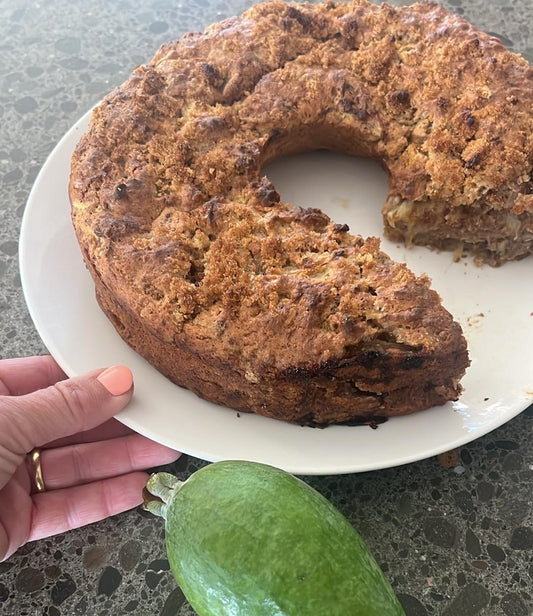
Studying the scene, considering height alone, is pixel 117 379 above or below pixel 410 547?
above

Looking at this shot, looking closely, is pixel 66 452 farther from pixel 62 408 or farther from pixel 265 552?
pixel 265 552

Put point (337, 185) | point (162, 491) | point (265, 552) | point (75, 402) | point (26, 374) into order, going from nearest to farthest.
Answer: point (265, 552) < point (162, 491) < point (75, 402) < point (26, 374) < point (337, 185)

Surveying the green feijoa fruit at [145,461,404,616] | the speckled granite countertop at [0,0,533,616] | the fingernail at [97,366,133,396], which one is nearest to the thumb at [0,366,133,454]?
the fingernail at [97,366,133,396]

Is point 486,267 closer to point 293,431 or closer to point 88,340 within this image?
point 293,431

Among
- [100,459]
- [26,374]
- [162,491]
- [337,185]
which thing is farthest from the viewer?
[337,185]

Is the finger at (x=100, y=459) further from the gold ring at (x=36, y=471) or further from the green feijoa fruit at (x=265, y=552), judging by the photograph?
the green feijoa fruit at (x=265, y=552)

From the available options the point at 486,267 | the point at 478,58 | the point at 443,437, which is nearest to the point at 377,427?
the point at 443,437

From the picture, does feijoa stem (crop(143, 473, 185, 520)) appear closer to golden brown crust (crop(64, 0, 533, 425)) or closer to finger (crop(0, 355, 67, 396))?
golden brown crust (crop(64, 0, 533, 425))

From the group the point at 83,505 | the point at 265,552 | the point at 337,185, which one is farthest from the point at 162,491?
the point at 337,185
